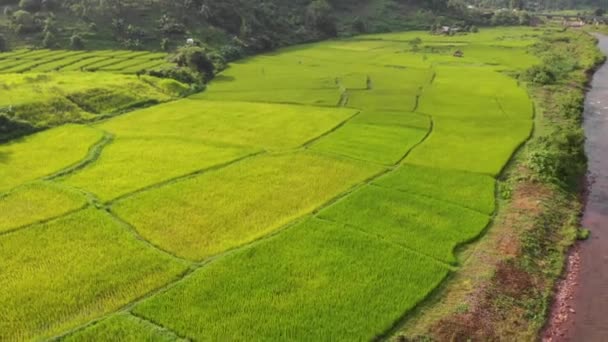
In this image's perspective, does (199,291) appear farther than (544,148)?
No

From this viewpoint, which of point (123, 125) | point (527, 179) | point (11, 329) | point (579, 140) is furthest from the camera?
point (123, 125)

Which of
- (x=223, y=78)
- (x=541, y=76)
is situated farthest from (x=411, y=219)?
(x=223, y=78)

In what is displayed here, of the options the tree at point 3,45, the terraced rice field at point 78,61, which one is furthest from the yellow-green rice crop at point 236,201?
the tree at point 3,45

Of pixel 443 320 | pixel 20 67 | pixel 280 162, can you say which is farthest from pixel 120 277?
pixel 20 67

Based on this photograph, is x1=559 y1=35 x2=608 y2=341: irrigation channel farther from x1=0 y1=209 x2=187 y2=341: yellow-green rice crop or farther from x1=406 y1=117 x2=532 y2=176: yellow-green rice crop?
x1=0 y1=209 x2=187 y2=341: yellow-green rice crop

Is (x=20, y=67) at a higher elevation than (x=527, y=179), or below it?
higher

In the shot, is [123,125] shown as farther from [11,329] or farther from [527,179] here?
[527,179]

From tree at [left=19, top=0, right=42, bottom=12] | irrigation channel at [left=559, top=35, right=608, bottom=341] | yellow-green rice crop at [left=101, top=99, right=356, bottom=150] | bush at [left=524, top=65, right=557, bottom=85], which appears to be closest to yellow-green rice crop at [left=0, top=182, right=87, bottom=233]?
yellow-green rice crop at [left=101, top=99, right=356, bottom=150]
